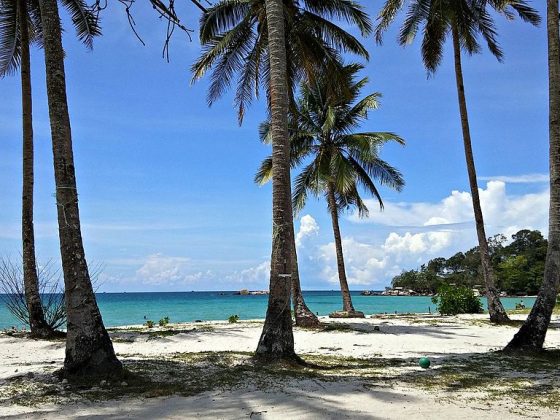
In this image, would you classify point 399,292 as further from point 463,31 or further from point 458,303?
point 463,31

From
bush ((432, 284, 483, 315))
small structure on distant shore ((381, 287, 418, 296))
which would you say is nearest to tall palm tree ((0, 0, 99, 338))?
bush ((432, 284, 483, 315))

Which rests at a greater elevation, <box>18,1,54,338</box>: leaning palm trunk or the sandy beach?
<box>18,1,54,338</box>: leaning palm trunk

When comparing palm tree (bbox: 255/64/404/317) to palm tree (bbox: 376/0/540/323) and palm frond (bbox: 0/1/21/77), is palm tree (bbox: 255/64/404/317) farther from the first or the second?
palm frond (bbox: 0/1/21/77)

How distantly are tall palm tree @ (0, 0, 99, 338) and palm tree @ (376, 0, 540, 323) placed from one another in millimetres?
10936

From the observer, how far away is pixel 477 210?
17.9 m

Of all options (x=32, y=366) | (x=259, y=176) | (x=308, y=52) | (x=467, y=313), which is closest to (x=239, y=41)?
(x=308, y=52)

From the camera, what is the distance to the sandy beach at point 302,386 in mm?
5707

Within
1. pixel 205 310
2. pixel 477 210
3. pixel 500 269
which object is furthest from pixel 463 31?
pixel 500 269

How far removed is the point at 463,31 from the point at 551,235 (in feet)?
32.8

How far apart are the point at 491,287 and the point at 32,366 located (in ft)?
47.6

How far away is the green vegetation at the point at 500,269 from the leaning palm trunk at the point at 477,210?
43870 millimetres

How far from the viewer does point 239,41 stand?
53.0ft

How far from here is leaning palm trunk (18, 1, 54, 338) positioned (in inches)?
556

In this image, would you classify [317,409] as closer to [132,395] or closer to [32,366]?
[132,395]
